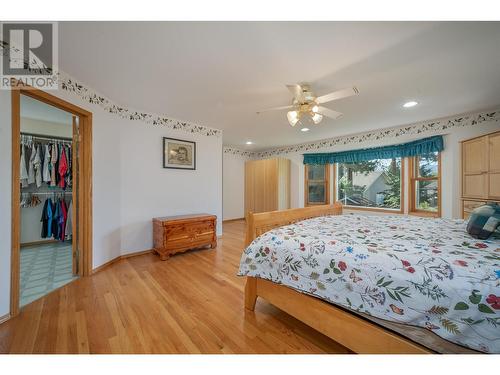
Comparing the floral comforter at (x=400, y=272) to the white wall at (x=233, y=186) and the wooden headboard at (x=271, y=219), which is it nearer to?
the wooden headboard at (x=271, y=219)

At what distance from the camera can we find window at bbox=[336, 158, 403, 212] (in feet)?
13.0

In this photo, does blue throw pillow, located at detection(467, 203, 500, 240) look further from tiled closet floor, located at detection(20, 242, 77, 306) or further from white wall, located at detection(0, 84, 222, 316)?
tiled closet floor, located at detection(20, 242, 77, 306)


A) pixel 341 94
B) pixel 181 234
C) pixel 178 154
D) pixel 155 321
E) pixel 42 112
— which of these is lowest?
pixel 155 321

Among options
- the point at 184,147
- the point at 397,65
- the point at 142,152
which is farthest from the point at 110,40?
the point at 397,65

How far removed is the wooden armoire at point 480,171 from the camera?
2414 mm

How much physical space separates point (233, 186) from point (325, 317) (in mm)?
4879

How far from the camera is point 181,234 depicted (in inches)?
119

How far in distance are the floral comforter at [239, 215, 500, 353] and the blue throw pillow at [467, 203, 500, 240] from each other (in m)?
0.06

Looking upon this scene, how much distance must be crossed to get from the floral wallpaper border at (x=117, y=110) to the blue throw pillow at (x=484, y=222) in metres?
3.62

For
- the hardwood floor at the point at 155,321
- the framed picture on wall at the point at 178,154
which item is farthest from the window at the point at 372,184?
the hardwood floor at the point at 155,321

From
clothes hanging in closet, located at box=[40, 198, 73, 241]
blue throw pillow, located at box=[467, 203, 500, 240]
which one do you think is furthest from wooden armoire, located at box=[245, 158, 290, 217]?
clothes hanging in closet, located at box=[40, 198, 73, 241]

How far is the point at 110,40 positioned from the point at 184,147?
207 cm

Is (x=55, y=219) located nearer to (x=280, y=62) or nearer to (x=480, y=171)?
(x=280, y=62)

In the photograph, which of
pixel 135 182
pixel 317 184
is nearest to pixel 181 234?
pixel 135 182
